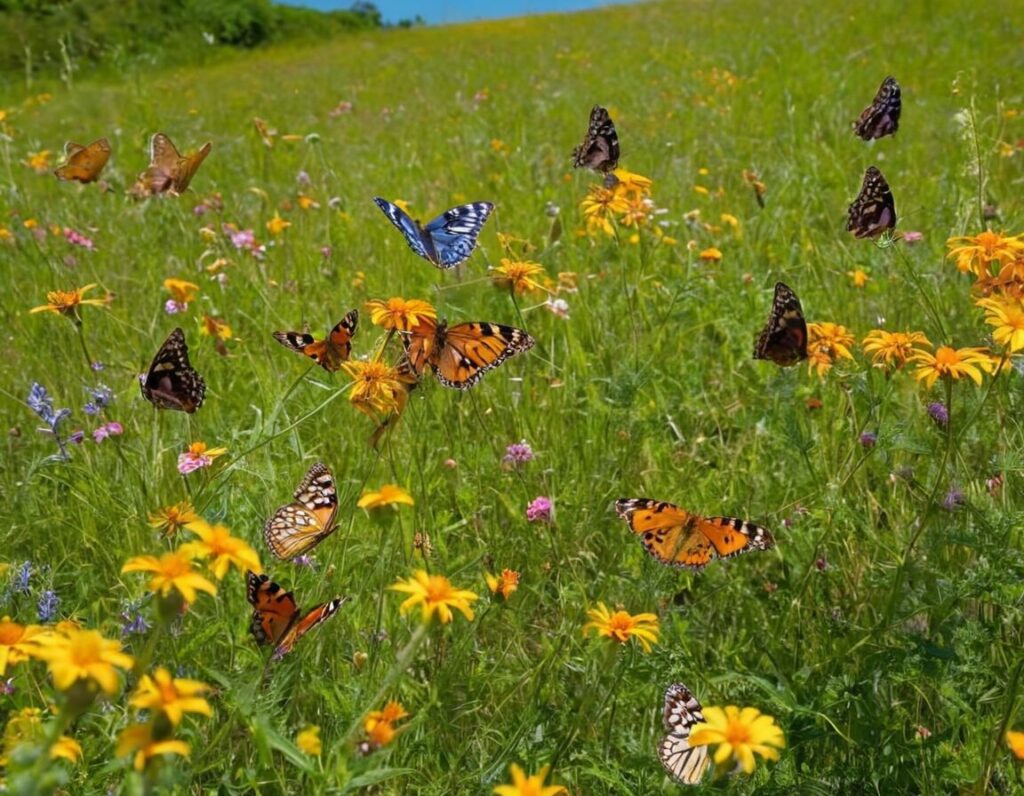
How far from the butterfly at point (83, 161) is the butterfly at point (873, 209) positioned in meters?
2.41

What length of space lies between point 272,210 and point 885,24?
920cm

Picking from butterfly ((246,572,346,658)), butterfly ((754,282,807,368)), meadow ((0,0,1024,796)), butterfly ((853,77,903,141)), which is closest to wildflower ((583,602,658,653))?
meadow ((0,0,1024,796))


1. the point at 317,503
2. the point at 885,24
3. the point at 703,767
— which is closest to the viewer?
the point at 703,767

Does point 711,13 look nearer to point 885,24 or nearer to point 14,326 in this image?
point 885,24

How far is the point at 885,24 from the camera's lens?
436 inches

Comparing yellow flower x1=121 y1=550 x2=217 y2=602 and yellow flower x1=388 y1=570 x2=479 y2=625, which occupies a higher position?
yellow flower x1=121 y1=550 x2=217 y2=602

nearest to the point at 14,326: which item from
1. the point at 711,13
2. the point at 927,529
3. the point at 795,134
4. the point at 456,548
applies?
the point at 456,548

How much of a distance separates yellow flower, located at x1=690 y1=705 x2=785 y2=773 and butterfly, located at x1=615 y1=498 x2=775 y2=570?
578mm

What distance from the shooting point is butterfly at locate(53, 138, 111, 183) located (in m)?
2.98

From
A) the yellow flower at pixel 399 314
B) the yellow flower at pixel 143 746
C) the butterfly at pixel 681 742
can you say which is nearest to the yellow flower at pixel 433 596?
the yellow flower at pixel 143 746

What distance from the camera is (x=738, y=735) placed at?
1255mm

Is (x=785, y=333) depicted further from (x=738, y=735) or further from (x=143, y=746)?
(x=143, y=746)

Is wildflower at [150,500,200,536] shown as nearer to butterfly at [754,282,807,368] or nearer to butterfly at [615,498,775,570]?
butterfly at [615,498,775,570]

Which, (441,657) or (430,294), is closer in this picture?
(441,657)
